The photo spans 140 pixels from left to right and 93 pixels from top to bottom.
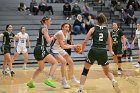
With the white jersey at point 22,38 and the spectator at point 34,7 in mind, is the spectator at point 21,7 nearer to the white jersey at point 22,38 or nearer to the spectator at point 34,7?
the spectator at point 34,7

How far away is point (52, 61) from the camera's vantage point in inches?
371

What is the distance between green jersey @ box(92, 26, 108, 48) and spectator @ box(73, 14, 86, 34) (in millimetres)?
10381

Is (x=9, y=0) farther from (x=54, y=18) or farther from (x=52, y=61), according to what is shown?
(x=52, y=61)

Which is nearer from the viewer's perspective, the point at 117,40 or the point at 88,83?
the point at 88,83

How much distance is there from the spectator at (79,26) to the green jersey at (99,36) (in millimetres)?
10381

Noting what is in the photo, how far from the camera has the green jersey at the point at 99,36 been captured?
8.51 m

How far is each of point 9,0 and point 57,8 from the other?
3.02 m

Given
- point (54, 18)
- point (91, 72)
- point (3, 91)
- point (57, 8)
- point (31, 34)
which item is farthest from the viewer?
point (57, 8)

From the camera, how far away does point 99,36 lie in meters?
8.53

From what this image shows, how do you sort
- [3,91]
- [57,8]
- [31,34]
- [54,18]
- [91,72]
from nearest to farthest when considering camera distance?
[3,91] → [91,72] → [31,34] → [54,18] → [57,8]

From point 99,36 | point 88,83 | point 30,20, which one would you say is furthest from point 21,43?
point 99,36

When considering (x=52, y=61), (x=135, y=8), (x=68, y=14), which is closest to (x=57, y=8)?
(x=68, y=14)

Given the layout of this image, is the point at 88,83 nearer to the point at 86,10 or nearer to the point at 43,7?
the point at 43,7

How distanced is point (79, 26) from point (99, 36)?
1058 centimetres
